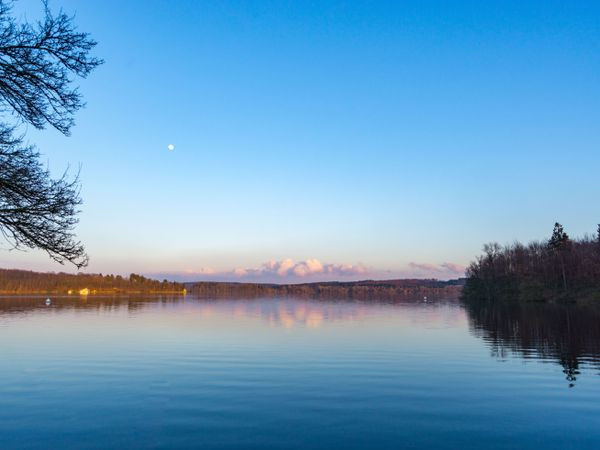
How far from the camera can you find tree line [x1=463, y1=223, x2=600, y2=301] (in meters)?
113

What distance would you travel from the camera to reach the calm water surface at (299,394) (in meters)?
13.6

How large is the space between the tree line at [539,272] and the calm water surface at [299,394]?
88.2 metres

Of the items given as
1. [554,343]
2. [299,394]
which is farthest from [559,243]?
[299,394]

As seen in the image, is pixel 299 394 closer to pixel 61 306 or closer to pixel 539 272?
pixel 61 306

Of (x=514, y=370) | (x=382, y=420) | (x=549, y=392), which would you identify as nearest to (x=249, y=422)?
(x=382, y=420)

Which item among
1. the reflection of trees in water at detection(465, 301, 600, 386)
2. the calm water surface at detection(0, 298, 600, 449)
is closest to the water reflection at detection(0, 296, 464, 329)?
the reflection of trees in water at detection(465, 301, 600, 386)

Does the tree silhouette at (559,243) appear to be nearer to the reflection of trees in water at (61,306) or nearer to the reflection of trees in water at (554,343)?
the reflection of trees in water at (554,343)

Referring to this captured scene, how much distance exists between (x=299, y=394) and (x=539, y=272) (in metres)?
134

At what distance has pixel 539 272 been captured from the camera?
434 ft

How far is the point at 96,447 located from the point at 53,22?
11122mm

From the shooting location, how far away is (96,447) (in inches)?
491

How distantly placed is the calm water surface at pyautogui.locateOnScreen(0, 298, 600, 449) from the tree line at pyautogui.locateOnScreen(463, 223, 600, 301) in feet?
289

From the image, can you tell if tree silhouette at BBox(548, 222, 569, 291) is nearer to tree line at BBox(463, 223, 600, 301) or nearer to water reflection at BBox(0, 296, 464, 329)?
tree line at BBox(463, 223, 600, 301)

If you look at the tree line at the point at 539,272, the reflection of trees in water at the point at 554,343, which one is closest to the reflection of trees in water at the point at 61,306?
the reflection of trees in water at the point at 554,343
